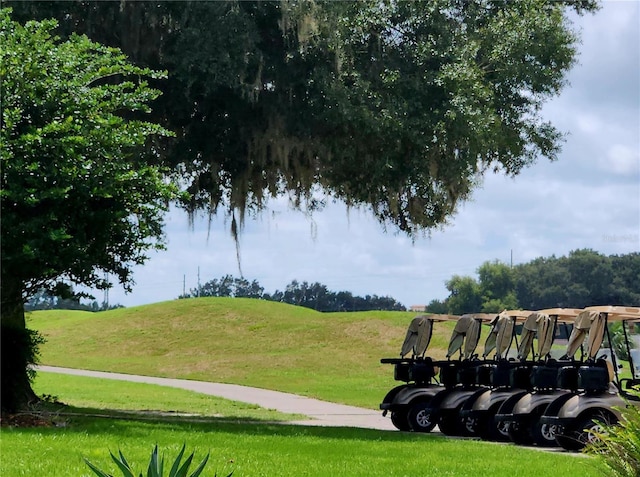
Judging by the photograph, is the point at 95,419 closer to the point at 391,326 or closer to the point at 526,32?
the point at 526,32

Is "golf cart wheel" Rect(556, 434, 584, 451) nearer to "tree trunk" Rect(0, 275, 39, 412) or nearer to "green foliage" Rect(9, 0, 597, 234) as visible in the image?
"green foliage" Rect(9, 0, 597, 234)

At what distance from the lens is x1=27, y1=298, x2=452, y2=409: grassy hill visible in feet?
133

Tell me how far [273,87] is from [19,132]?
16.6 ft

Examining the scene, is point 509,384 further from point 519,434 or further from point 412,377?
point 412,377

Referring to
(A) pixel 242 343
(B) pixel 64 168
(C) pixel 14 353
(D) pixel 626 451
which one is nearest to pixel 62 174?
(B) pixel 64 168

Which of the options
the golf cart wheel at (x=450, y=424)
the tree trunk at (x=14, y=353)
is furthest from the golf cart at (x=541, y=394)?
the tree trunk at (x=14, y=353)

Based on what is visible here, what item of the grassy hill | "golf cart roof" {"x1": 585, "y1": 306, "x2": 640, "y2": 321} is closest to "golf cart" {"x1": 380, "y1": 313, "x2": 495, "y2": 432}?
"golf cart roof" {"x1": 585, "y1": 306, "x2": 640, "y2": 321}

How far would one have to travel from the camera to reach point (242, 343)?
156 feet

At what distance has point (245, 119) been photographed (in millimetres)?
19812

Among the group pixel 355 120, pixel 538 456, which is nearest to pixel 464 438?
pixel 538 456

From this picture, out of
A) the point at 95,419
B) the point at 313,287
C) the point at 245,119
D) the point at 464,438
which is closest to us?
the point at 464,438

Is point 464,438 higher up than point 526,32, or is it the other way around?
point 526,32

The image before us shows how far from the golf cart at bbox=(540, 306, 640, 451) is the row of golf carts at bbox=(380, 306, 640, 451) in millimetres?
14

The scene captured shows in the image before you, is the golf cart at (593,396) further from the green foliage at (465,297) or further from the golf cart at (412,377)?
the green foliage at (465,297)
